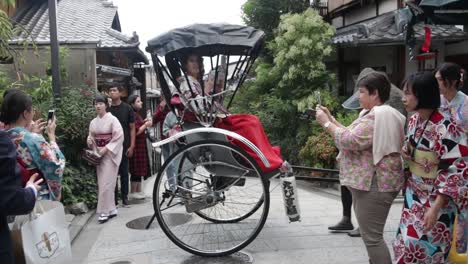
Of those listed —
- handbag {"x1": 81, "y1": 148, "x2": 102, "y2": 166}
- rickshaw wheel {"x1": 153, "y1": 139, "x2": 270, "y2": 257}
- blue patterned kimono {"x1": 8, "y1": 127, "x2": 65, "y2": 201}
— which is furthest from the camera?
handbag {"x1": 81, "y1": 148, "x2": 102, "y2": 166}

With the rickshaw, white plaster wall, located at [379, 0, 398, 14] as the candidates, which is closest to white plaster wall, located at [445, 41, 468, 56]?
white plaster wall, located at [379, 0, 398, 14]

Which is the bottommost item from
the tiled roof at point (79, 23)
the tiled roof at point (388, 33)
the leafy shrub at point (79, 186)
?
the leafy shrub at point (79, 186)

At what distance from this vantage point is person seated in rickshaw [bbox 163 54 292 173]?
4.74 metres

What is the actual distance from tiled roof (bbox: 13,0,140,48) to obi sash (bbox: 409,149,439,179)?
788 cm

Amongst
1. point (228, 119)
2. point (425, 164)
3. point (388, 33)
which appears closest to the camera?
point (425, 164)

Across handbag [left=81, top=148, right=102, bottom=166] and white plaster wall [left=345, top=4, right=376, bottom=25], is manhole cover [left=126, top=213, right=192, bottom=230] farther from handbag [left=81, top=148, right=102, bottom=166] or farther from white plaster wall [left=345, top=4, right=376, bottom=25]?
white plaster wall [left=345, top=4, right=376, bottom=25]

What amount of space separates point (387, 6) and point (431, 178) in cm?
980

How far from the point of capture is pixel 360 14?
43.7 ft

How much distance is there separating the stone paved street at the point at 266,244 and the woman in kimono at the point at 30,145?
1.38m

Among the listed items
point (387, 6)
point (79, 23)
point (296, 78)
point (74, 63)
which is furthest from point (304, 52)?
point (79, 23)

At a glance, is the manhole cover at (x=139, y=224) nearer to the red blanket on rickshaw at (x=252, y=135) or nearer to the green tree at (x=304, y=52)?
the red blanket on rickshaw at (x=252, y=135)

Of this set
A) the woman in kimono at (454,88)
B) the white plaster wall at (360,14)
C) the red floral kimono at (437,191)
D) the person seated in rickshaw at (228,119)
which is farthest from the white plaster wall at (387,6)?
the red floral kimono at (437,191)

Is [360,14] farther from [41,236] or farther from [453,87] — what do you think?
[41,236]

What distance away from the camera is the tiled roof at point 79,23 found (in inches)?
397
